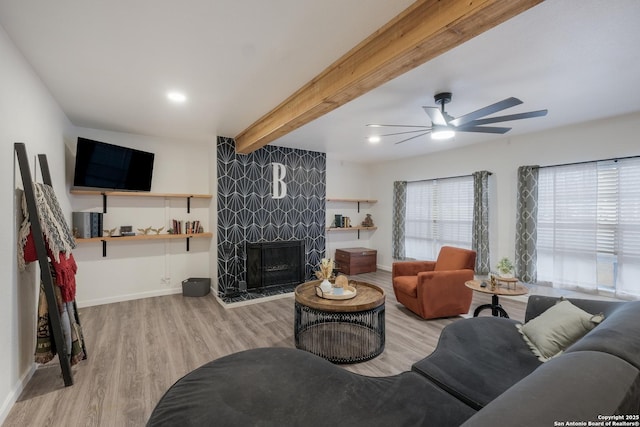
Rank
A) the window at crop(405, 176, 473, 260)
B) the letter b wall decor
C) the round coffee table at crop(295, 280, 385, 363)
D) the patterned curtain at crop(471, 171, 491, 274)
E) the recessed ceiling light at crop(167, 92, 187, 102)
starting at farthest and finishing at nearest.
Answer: the window at crop(405, 176, 473, 260) < the letter b wall decor < the patterned curtain at crop(471, 171, 491, 274) < the recessed ceiling light at crop(167, 92, 187, 102) < the round coffee table at crop(295, 280, 385, 363)

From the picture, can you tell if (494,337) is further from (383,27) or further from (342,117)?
(342,117)

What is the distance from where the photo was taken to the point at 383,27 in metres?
1.71

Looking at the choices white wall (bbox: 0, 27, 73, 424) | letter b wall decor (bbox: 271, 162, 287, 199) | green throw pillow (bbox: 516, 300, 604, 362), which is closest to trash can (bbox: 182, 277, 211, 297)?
letter b wall decor (bbox: 271, 162, 287, 199)

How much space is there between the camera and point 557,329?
1.79m

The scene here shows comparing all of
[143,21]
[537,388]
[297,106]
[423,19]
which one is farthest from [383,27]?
[537,388]

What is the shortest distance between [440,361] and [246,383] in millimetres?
1122

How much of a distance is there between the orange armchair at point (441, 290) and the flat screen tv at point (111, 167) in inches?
156

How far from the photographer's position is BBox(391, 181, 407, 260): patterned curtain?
5891 mm

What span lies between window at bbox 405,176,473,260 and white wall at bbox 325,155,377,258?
1.14 m

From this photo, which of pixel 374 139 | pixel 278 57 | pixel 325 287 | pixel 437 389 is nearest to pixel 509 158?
pixel 374 139

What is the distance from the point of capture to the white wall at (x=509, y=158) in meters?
3.33

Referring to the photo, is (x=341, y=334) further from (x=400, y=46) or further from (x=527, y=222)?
(x=527, y=222)

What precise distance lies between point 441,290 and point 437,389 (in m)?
2.17

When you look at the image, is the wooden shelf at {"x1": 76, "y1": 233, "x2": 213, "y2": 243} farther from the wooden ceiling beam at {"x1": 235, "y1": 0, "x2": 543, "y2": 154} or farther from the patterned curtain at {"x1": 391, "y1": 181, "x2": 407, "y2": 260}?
Answer: the patterned curtain at {"x1": 391, "y1": 181, "x2": 407, "y2": 260}
